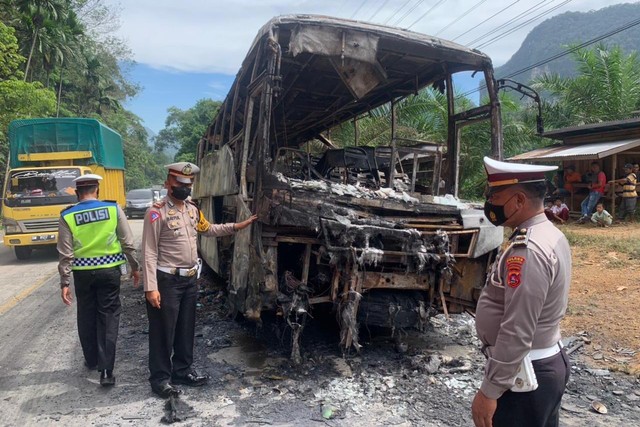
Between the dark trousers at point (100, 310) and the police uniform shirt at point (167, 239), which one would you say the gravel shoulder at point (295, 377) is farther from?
the police uniform shirt at point (167, 239)

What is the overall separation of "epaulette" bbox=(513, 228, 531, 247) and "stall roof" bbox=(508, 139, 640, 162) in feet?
39.5

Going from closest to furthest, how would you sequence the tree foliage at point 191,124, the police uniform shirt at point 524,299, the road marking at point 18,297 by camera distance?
the police uniform shirt at point 524,299, the road marking at point 18,297, the tree foliage at point 191,124

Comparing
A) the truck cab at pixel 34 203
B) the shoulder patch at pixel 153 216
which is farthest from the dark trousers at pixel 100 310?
the truck cab at pixel 34 203

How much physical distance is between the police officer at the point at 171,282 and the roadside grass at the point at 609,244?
24.2 ft

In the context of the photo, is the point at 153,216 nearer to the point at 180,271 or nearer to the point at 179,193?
the point at 179,193

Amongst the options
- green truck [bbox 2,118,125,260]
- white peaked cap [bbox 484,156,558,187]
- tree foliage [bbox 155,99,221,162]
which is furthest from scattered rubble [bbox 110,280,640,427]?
tree foliage [bbox 155,99,221,162]

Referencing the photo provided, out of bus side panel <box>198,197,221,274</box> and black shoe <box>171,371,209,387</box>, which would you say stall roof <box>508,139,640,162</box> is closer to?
bus side panel <box>198,197,221,274</box>

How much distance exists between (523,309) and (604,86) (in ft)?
66.9

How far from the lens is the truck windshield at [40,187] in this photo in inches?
417

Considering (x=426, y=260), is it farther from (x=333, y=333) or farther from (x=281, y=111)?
(x=281, y=111)

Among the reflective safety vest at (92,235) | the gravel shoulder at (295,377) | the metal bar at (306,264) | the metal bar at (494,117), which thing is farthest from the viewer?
the metal bar at (494,117)

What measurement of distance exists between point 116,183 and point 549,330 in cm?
1474

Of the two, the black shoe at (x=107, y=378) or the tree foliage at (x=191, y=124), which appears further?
the tree foliage at (x=191, y=124)

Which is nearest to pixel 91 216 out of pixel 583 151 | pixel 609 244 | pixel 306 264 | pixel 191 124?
pixel 306 264
